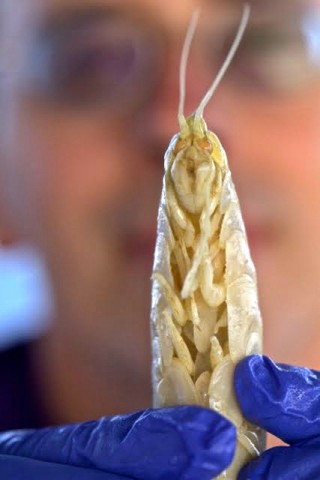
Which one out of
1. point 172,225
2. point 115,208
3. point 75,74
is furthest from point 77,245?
point 172,225

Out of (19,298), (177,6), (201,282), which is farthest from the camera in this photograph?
(19,298)

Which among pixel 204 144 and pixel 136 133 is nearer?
pixel 204 144

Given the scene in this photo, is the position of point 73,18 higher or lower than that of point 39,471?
higher

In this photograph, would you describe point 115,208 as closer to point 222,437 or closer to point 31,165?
point 31,165

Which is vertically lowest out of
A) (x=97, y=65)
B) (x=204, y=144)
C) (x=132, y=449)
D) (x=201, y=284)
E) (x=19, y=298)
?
(x=19, y=298)

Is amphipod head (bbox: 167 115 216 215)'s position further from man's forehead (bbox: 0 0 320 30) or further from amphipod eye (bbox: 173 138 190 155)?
man's forehead (bbox: 0 0 320 30)

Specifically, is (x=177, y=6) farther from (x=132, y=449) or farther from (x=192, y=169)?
(x=132, y=449)

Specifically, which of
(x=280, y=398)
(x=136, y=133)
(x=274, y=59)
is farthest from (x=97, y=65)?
(x=280, y=398)
